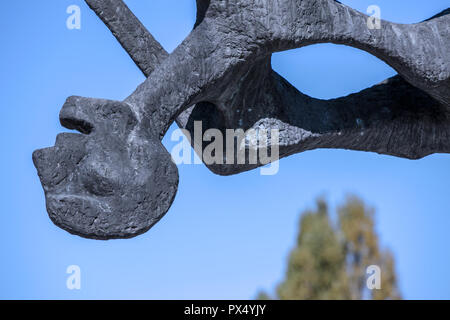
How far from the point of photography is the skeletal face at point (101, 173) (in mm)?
1328

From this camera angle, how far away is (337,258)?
574 centimetres

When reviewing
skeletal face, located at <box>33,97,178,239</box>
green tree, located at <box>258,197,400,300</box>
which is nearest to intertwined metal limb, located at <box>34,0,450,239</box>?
skeletal face, located at <box>33,97,178,239</box>

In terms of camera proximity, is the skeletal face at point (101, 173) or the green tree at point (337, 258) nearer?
the skeletal face at point (101, 173)

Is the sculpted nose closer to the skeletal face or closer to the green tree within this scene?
the skeletal face

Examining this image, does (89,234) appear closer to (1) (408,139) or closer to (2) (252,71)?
(2) (252,71)

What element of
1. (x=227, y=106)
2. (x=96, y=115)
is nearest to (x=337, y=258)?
(x=227, y=106)

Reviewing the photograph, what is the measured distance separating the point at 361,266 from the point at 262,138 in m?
4.28

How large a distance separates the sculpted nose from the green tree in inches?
162

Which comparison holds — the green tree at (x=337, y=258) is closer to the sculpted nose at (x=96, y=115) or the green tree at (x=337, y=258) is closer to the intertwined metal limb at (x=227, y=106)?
the intertwined metal limb at (x=227, y=106)

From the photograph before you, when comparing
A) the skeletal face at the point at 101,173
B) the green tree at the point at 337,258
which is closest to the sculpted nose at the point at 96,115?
the skeletal face at the point at 101,173

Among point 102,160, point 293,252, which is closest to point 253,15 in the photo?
point 102,160

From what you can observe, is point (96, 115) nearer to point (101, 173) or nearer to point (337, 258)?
point (101, 173)

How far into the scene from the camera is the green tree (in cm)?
550

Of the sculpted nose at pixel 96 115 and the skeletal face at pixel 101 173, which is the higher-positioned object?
the sculpted nose at pixel 96 115
